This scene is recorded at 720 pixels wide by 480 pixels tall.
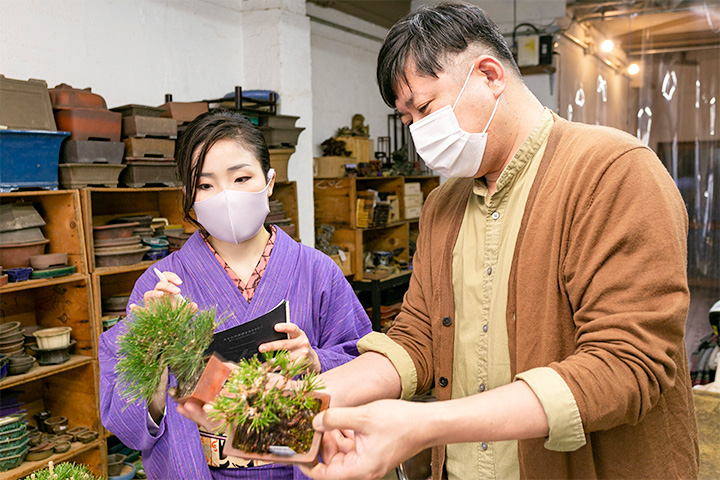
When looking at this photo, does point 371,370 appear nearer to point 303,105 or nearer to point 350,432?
point 350,432

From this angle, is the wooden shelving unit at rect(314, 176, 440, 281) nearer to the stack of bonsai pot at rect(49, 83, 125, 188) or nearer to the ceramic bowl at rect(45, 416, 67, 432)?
the stack of bonsai pot at rect(49, 83, 125, 188)

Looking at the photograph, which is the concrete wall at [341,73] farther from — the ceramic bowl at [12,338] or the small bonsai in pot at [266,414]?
the small bonsai in pot at [266,414]

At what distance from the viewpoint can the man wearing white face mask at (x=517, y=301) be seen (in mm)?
807

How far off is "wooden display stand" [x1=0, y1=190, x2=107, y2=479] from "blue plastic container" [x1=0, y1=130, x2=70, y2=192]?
0.08 metres

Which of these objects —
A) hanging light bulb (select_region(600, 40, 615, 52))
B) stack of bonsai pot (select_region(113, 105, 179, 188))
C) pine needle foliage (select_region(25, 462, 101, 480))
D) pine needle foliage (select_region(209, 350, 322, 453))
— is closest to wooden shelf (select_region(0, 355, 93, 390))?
stack of bonsai pot (select_region(113, 105, 179, 188))

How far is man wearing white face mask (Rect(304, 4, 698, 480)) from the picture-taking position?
81 cm

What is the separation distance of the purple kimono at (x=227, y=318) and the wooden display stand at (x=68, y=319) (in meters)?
1.14

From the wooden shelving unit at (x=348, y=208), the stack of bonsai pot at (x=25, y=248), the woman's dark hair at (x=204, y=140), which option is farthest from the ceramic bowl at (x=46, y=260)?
the wooden shelving unit at (x=348, y=208)

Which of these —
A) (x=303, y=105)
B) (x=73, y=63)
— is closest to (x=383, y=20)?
(x=303, y=105)

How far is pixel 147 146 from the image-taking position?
292cm

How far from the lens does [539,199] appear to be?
3.32 ft

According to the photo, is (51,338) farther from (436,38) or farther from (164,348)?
(436,38)

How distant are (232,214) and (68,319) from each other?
1570 millimetres

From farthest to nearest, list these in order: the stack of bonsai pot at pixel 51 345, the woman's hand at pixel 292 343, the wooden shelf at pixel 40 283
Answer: the stack of bonsai pot at pixel 51 345 → the wooden shelf at pixel 40 283 → the woman's hand at pixel 292 343
